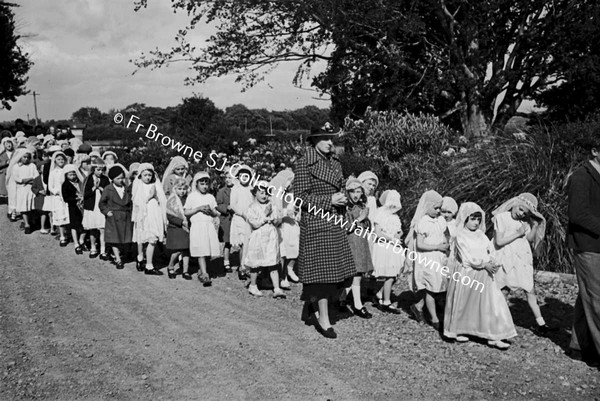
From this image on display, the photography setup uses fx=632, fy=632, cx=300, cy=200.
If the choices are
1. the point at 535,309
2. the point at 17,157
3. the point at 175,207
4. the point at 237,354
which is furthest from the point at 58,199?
the point at 535,309

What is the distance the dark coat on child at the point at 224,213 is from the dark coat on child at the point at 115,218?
1250mm

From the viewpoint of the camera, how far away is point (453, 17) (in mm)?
13812

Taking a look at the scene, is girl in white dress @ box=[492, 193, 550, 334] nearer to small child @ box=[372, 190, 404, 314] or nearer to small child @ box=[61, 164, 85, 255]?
small child @ box=[372, 190, 404, 314]

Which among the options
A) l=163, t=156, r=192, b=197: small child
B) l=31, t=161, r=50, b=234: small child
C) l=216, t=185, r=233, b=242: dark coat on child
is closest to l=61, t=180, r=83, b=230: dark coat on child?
l=31, t=161, r=50, b=234: small child

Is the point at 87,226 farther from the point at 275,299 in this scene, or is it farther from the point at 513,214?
the point at 513,214

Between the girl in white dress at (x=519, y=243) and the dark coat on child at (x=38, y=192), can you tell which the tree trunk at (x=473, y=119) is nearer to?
the girl in white dress at (x=519, y=243)

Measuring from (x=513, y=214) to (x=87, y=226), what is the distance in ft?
19.9

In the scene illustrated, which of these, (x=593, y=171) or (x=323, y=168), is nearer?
(x=593, y=171)

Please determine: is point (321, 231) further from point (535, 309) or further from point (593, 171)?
point (593, 171)

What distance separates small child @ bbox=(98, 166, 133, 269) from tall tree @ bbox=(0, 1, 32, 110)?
22543 mm

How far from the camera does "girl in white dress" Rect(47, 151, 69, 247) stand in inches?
389

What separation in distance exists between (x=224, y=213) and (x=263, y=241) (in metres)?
1.75

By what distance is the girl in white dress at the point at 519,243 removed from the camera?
6000mm

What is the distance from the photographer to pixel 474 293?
559 centimetres
